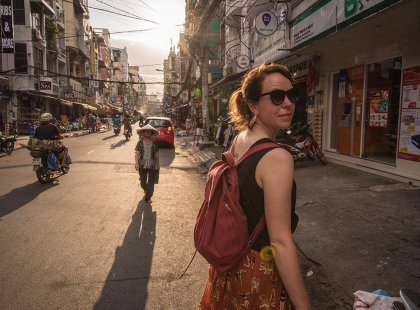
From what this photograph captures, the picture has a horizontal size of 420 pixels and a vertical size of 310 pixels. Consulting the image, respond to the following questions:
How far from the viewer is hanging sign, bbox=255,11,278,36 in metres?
12.4

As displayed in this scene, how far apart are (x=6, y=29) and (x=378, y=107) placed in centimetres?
2243

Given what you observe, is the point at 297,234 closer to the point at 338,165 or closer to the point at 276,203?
the point at 276,203

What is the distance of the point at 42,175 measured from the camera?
9.11 metres

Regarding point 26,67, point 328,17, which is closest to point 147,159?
point 328,17

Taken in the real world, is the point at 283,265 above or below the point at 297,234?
above

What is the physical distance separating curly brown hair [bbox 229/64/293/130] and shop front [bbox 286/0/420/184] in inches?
202

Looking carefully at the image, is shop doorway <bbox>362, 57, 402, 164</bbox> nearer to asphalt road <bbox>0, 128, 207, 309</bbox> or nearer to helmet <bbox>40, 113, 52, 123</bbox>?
asphalt road <bbox>0, 128, 207, 309</bbox>

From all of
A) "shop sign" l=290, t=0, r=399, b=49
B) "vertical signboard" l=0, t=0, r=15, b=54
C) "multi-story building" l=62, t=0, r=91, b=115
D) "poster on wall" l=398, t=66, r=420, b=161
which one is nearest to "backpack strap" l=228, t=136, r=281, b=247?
"shop sign" l=290, t=0, r=399, b=49

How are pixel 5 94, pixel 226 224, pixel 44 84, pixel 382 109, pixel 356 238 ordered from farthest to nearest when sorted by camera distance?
pixel 44 84, pixel 5 94, pixel 382 109, pixel 356 238, pixel 226 224

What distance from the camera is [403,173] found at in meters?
7.96

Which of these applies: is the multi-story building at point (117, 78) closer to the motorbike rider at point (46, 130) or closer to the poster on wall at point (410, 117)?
the motorbike rider at point (46, 130)

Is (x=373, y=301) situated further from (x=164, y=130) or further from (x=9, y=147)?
(x=164, y=130)

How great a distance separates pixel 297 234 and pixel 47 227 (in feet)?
12.7

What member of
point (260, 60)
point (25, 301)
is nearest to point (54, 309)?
point (25, 301)
